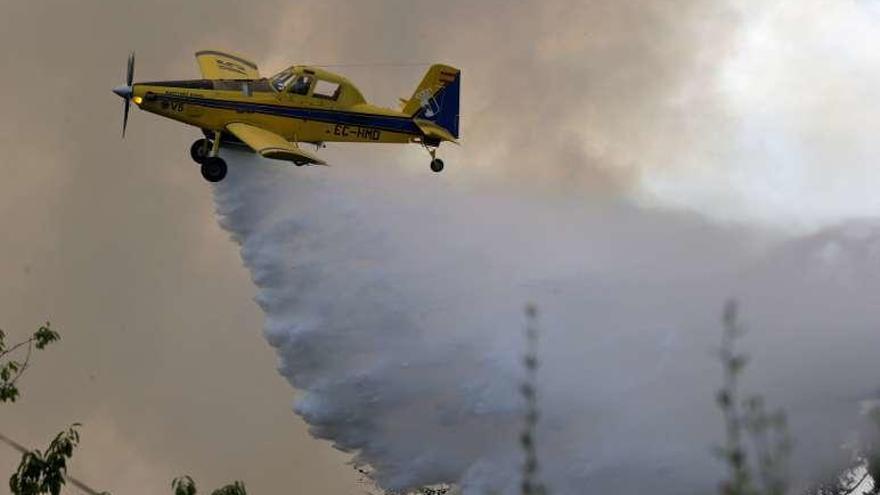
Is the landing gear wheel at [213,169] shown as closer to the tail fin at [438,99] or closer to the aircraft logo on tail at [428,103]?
the tail fin at [438,99]

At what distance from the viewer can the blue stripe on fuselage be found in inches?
1588

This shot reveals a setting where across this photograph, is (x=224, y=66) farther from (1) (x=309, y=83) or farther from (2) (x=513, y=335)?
(2) (x=513, y=335)

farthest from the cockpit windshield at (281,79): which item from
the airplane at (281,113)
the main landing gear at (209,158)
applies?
the main landing gear at (209,158)

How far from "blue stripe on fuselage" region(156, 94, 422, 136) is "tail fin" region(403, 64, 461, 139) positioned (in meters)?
0.63

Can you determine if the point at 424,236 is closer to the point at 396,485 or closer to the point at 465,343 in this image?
the point at 465,343

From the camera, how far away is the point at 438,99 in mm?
45281

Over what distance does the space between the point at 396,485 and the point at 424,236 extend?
7170 millimetres

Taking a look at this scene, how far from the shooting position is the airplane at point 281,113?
131 feet

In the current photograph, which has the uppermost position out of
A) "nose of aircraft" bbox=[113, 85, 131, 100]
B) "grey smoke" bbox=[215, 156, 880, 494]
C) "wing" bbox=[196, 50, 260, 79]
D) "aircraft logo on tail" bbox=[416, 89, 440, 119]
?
"wing" bbox=[196, 50, 260, 79]

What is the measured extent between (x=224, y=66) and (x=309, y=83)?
574 centimetres

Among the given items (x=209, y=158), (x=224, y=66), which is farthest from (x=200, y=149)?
(x=224, y=66)

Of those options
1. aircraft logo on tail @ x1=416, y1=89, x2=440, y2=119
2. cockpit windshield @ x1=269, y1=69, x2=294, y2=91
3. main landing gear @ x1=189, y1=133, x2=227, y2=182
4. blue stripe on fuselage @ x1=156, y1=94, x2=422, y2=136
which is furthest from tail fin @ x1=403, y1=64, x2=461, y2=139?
main landing gear @ x1=189, y1=133, x2=227, y2=182

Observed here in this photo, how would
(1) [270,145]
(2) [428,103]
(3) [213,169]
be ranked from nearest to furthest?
(1) [270,145] → (3) [213,169] → (2) [428,103]

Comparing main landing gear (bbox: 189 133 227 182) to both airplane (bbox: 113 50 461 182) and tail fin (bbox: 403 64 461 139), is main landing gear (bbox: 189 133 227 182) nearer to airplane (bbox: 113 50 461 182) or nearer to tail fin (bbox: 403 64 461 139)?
airplane (bbox: 113 50 461 182)
